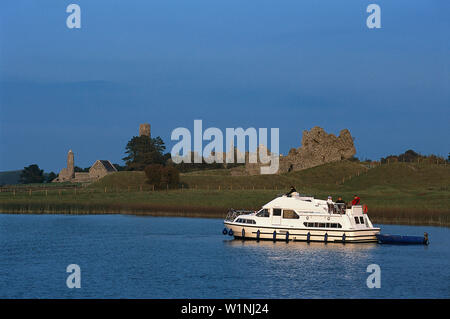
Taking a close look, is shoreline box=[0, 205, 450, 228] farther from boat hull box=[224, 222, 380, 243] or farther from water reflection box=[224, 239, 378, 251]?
water reflection box=[224, 239, 378, 251]

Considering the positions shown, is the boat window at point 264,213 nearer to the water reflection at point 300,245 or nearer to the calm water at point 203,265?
the water reflection at point 300,245

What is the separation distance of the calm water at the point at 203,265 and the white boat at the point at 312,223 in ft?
3.58

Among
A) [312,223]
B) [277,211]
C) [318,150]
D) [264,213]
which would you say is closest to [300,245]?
[312,223]

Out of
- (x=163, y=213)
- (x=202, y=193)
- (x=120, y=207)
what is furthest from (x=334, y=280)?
(x=202, y=193)

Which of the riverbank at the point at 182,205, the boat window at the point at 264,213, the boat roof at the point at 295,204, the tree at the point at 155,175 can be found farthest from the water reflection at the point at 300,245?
the tree at the point at 155,175

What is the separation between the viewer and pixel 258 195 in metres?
104

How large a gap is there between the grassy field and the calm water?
1301 cm

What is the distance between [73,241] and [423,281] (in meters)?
33.8

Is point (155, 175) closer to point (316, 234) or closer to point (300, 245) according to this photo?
point (316, 234)

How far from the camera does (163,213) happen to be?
9275 cm

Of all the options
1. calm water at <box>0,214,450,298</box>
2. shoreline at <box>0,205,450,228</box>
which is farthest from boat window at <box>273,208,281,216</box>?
shoreline at <box>0,205,450,228</box>

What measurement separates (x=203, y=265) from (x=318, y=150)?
439 feet

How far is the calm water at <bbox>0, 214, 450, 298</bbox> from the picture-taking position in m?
39.8
